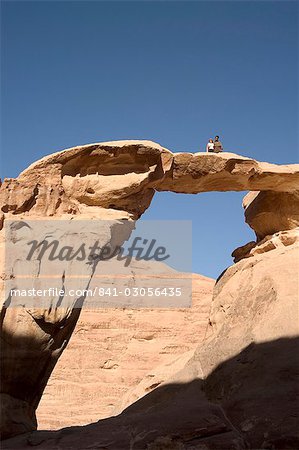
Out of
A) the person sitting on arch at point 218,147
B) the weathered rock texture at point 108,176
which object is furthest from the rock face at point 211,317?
the person sitting on arch at point 218,147

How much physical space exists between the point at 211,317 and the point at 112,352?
10.5m

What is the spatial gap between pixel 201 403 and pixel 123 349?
1323cm

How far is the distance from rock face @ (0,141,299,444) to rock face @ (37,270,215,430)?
8572 millimetres

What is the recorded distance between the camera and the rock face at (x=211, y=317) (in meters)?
8.05

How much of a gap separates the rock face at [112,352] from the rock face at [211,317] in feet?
28.1

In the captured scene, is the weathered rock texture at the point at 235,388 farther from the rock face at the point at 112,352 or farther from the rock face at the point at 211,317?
the rock face at the point at 112,352

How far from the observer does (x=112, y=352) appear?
71.9 ft

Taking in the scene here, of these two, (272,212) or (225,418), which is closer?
(225,418)

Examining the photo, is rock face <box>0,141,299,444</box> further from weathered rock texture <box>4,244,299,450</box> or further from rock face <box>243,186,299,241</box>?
rock face <box>243,186,299,241</box>

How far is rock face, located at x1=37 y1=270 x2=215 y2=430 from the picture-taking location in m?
19.6

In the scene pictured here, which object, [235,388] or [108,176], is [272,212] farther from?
[235,388]

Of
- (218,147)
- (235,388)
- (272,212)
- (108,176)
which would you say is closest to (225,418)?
(235,388)

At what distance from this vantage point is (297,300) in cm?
1000

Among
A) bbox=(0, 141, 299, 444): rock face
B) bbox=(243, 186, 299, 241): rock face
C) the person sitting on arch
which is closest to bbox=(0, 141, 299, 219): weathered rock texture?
bbox=(0, 141, 299, 444): rock face
